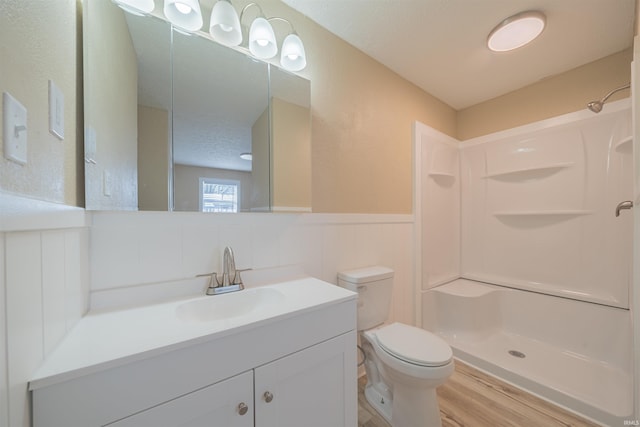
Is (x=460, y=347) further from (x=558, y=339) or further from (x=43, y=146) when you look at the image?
(x=43, y=146)

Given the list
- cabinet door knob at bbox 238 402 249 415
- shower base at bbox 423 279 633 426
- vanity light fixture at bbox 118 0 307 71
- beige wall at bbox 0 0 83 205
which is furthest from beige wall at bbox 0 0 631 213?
shower base at bbox 423 279 633 426

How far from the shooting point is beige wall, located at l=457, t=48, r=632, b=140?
5.43ft

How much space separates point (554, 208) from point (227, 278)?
2492 millimetres

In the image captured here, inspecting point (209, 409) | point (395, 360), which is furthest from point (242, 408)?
point (395, 360)

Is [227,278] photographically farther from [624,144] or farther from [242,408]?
[624,144]

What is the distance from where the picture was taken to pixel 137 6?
897 millimetres

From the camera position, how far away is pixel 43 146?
0.54 m

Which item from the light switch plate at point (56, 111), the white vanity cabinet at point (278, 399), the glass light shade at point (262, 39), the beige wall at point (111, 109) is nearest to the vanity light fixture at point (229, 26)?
the glass light shade at point (262, 39)

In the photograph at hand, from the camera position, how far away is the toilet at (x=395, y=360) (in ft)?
3.60

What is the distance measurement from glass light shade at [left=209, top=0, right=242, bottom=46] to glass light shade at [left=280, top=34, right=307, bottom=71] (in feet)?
0.77

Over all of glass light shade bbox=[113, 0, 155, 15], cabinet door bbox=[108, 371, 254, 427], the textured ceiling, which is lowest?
cabinet door bbox=[108, 371, 254, 427]

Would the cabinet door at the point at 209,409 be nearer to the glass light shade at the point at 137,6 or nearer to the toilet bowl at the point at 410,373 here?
the toilet bowl at the point at 410,373

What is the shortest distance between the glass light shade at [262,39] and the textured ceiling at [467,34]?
12.8 inches

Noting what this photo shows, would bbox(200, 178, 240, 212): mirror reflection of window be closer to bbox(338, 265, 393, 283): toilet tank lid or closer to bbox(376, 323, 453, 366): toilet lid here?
bbox(338, 265, 393, 283): toilet tank lid
